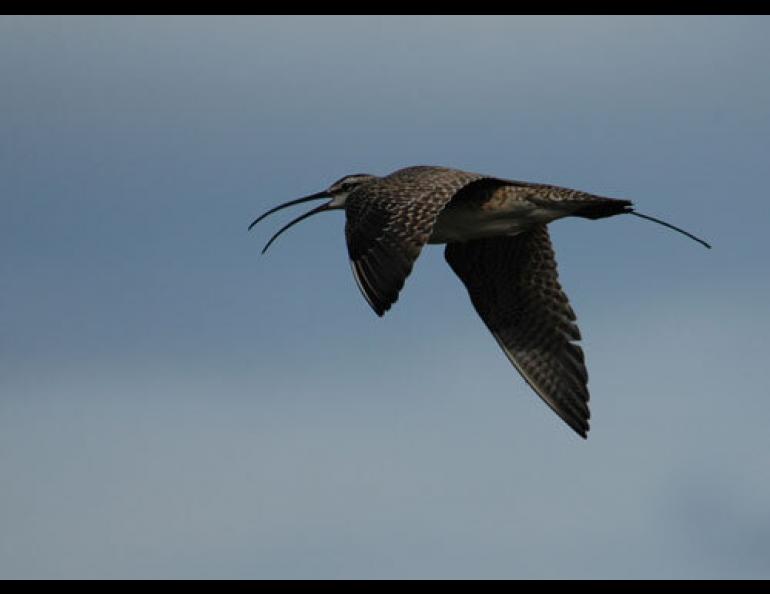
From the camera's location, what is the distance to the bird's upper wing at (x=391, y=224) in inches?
751

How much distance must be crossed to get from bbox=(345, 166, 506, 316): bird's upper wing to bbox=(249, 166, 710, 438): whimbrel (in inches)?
0.5

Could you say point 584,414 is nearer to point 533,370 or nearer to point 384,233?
point 533,370

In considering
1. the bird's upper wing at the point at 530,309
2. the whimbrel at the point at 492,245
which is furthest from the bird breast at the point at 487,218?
the bird's upper wing at the point at 530,309

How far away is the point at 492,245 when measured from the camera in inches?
981

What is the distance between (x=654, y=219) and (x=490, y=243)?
11.0ft

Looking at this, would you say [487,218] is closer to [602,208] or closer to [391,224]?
[602,208]

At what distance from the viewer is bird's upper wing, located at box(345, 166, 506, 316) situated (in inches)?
751

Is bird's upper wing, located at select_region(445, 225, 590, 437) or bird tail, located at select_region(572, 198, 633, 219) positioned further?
bird's upper wing, located at select_region(445, 225, 590, 437)

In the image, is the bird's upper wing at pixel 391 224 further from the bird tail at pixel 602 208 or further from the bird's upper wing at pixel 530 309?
the bird's upper wing at pixel 530 309

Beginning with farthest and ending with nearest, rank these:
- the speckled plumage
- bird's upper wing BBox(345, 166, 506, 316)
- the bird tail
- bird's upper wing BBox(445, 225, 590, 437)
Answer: bird's upper wing BBox(445, 225, 590, 437) < the bird tail < the speckled plumage < bird's upper wing BBox(345, 166, 506, 316)

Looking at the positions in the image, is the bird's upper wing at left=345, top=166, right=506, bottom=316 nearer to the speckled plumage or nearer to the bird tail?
the speckled plumage

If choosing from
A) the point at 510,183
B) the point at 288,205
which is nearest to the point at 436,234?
the point at 510,183

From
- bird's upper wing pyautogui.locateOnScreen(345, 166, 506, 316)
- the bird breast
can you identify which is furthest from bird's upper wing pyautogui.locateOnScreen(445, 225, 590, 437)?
bird's upper wing pyautogui.locateOnScreen(345, 166, 506, 316)

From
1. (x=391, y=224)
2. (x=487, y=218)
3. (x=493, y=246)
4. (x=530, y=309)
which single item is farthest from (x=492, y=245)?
(x=391, y=224)
